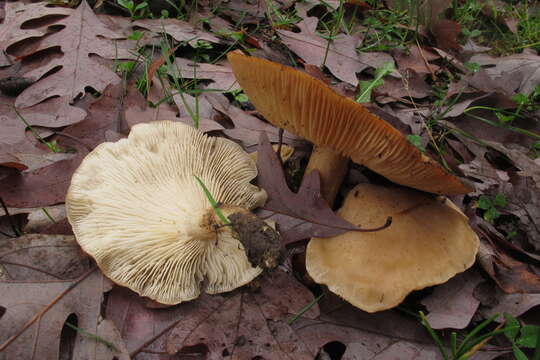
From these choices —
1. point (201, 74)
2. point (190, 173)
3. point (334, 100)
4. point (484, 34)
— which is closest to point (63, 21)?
point (201, 74)

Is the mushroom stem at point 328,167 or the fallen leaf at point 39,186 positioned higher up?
the mushroom stem at point 328,167

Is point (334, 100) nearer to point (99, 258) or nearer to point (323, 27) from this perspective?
point (99, 258)

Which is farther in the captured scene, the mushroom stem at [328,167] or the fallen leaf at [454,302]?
the mushroom stem at [328,167]

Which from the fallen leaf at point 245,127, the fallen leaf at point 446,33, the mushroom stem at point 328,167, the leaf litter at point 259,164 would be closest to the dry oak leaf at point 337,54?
the leaf litter at point 259,164

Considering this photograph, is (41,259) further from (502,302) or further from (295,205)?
(502,302)

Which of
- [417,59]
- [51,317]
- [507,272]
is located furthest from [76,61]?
[507,272]

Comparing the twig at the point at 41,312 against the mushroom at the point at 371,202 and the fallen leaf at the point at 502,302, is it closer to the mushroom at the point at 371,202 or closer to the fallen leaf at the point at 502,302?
the mushroom at the point at 371,202
